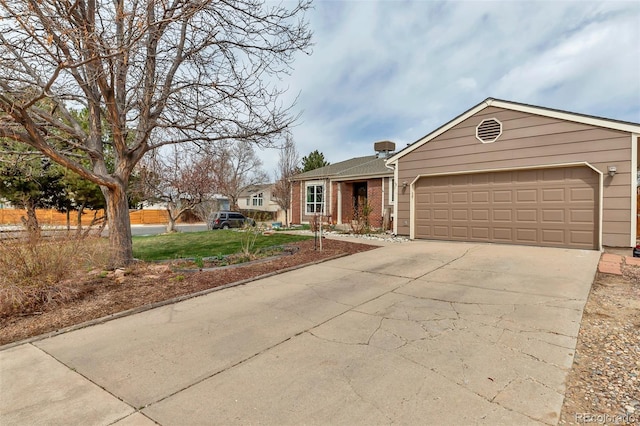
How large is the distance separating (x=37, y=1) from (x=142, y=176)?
1510 cm

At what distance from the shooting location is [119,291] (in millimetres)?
5316

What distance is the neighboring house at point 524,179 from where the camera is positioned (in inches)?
309

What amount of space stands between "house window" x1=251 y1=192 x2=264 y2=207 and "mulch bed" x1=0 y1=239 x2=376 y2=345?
3722 cm

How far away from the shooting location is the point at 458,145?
10.3m

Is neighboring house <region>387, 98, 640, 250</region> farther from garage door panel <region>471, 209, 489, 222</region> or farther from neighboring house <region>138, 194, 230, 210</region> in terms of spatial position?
neighboring house <region>138, 194, 230, 210</region>

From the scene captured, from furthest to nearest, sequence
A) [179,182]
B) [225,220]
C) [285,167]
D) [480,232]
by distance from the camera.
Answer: [285,167] < [225,220] < [179,182] < [480,232]

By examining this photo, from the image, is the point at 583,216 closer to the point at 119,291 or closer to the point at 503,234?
the point at 503,234

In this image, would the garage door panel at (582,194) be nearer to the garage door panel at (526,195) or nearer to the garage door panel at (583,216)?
the garage door panel at (583,216)

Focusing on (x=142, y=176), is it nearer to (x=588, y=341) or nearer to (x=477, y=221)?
(x=477, y=221)

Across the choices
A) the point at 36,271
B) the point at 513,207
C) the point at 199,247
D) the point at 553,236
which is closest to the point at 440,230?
the point at 513,207

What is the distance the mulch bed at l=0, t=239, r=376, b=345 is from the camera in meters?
4.07

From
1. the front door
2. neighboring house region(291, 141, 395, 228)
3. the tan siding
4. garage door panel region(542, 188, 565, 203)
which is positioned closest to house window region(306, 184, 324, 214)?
neighboring house region(291, 141, 395, 228)

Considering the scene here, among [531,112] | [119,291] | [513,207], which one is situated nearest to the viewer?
[119,291]

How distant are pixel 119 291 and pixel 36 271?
3.75ft
